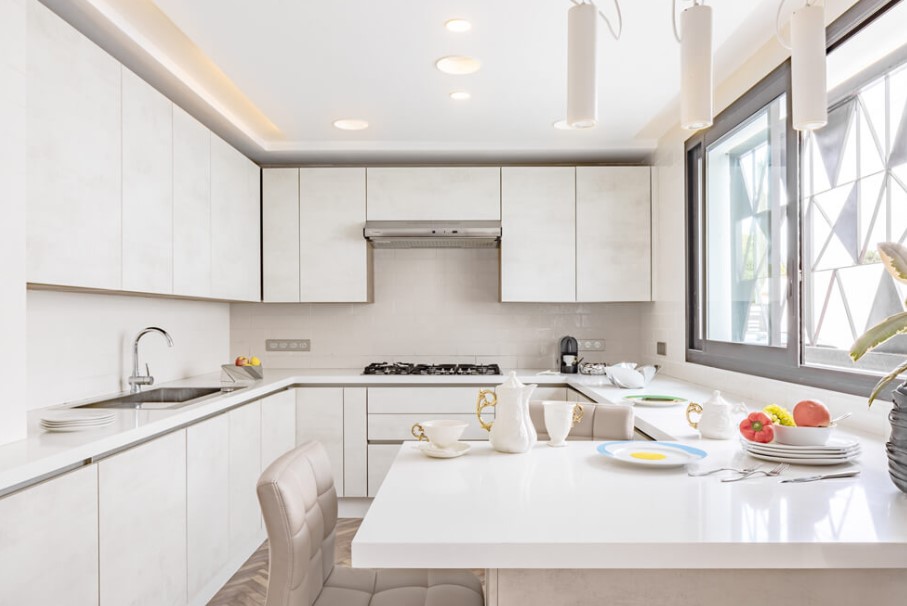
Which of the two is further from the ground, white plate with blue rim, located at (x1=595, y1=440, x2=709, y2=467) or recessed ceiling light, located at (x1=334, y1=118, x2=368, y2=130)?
recessed ceiling light, located at (x1=334, y1=118, x2=368, y2=130)

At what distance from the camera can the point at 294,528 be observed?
145 centimetres

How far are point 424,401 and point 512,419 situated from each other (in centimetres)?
217

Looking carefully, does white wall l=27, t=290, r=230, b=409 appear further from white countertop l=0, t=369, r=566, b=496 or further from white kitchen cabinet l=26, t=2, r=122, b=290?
white kitchen cabinet l=26, t=2, r=122, b=290

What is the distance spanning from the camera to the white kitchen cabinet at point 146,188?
8.16ft

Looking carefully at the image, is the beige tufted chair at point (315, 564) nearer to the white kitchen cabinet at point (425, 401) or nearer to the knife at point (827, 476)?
→ the knife at point (827, 476)

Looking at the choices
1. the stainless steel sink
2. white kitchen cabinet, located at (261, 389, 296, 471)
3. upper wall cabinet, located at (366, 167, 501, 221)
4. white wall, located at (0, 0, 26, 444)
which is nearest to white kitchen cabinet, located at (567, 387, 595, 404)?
upper wall cabinet, located at (366, 167, 501, 221)

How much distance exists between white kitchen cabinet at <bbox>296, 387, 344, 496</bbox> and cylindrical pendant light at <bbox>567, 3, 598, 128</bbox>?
3.04 metres

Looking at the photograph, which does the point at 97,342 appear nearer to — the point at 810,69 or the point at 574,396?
the point at 574,396

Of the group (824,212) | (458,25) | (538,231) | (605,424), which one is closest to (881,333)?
(605,424)

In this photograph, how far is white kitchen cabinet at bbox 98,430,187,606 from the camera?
1.93 metres

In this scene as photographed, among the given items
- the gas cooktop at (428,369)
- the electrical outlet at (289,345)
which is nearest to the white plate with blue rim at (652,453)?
the gas cooktop at (428,369)

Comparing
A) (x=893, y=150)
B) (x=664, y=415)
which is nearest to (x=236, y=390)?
(x=664, y=415)

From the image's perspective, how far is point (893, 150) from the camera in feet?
7.83

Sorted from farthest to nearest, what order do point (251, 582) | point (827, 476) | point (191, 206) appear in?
point (191, 206) < point (251, 582) < point (827, 476)
